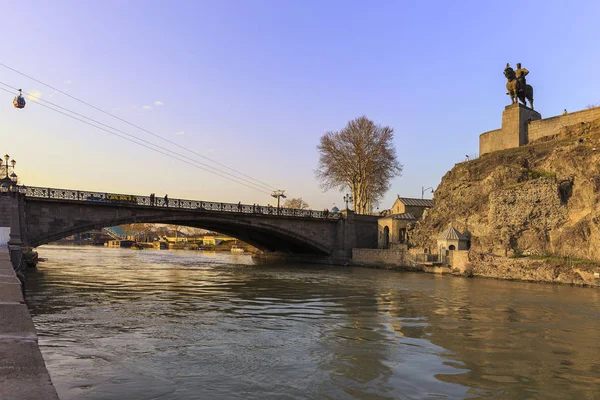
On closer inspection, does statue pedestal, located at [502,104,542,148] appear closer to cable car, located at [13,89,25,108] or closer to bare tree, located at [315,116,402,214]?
bare tree, located at [315,116,402,214]

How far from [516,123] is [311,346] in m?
48.9

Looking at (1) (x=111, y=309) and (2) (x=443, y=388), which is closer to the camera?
(2) (x=443, y=388)

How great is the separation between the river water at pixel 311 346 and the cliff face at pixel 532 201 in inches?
651

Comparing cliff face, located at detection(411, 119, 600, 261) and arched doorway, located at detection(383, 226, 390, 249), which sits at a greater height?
cliff face, located at detection(411, 119, 600, 261)

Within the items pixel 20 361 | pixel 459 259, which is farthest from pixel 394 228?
pixel 20 361

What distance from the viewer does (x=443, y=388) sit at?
9.02 metres

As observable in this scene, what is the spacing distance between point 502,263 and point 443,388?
110 ft

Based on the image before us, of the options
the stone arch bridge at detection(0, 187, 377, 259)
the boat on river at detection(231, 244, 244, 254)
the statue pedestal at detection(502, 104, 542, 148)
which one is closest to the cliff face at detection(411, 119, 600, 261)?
the statue pedestal at detection(502, 104, 542, 148)

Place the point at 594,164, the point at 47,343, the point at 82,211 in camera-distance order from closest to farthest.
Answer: the point at 47,343 → the point at 594,164 → the point at 82,211

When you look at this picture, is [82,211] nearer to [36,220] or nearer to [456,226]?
[36,220]

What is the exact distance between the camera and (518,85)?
53.0 meters

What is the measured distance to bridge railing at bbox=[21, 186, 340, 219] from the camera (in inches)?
1605

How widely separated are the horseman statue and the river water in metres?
34.9

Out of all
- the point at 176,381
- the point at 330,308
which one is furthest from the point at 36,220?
the point at 176,381
